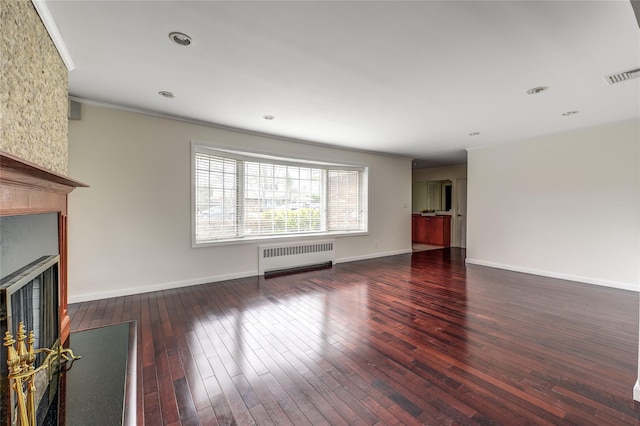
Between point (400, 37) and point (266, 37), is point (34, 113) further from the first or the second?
point (400, 37)

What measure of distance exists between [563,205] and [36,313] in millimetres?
6576

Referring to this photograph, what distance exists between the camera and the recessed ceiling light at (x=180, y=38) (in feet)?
6.65

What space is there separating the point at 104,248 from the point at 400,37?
4.07m

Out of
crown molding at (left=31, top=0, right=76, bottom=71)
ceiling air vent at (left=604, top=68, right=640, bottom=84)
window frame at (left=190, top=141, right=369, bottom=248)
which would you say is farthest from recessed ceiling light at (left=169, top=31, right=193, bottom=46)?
ceiling air vent at (left=604, top=68, right=640, bottom=84)

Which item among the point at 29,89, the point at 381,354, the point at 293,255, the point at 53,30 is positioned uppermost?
the point at 53,30

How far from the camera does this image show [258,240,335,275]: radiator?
4.79m

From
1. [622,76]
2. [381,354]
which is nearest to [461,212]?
[622,76]

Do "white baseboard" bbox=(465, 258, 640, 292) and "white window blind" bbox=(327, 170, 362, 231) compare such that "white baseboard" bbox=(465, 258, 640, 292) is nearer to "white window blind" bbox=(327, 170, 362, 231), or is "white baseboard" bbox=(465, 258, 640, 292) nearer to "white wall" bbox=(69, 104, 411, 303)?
"white window blind" bbox=(327, 170, 362, 231)

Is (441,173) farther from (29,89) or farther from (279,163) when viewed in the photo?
(29,89)

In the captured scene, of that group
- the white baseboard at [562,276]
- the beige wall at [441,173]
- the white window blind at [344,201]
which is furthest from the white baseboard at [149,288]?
the beige wall at [441,173]

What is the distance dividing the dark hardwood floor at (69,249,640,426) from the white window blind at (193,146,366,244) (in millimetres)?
1191

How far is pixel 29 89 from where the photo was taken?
1.65 meters

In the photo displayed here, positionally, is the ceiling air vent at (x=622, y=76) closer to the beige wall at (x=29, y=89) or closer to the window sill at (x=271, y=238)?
the window sill at (x=271, y=238)

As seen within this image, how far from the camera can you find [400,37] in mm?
2021
